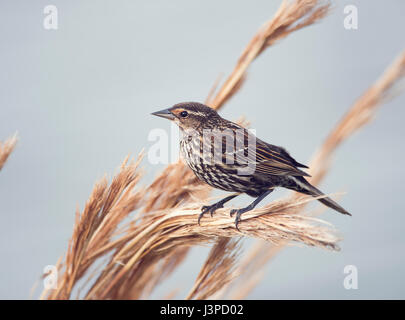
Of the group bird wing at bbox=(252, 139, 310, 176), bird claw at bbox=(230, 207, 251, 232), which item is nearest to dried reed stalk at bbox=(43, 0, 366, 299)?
bird claw at bbox=(230, 207, 251, 232)

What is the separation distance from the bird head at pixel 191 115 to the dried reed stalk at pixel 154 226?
111mm

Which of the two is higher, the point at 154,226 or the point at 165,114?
the point at 165,114

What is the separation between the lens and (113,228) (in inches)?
73.0

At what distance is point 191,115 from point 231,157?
26 cm

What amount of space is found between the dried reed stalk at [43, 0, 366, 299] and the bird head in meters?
0.11

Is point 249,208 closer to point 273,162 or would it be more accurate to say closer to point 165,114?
point 273,162

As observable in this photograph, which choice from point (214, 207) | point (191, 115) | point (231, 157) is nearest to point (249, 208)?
point (214, 207)

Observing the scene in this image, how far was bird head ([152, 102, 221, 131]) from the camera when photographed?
2.01 m

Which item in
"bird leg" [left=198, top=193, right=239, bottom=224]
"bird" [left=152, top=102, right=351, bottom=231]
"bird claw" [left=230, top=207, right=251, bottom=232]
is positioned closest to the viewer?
"bird claw" [left=230, top=207, right=251, bottom=232]

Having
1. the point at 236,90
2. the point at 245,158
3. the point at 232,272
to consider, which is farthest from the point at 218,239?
the point at 236,90

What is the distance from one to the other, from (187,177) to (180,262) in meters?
0.49

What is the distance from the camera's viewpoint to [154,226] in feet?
5.87

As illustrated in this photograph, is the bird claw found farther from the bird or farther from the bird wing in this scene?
the bird wing
